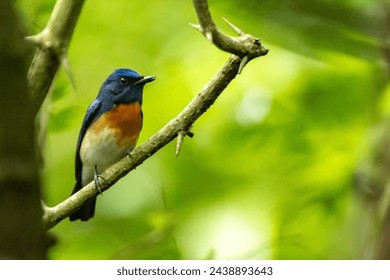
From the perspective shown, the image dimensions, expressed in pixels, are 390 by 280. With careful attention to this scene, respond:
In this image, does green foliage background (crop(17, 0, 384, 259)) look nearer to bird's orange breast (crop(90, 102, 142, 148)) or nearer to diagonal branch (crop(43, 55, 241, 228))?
bird's orange breast (crop(90, 102, 142, 148))

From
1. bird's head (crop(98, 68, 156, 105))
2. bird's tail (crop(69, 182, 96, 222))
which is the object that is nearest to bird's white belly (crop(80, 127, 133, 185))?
bird's tail (crop(69, 182, 96, 222))

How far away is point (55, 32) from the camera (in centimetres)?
253

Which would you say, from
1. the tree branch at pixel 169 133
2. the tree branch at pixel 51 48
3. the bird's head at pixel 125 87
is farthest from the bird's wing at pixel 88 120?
the tree branch at pixel 51 48

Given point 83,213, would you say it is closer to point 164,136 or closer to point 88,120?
point 88,120

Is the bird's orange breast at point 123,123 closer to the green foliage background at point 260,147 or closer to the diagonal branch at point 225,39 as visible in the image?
the green foliage background at point 260,147

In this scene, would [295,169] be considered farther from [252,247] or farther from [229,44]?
[229,44]

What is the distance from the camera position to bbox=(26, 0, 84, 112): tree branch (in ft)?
7.83

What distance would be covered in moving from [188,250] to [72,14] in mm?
2756

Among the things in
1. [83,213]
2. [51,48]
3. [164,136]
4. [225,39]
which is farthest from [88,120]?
[225,39]

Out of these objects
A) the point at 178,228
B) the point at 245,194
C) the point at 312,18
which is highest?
the point at 312,18

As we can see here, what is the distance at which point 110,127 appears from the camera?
5.43 metres

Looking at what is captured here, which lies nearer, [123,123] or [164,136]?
[164,136]

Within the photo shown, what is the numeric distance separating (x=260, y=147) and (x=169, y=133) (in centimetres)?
196
